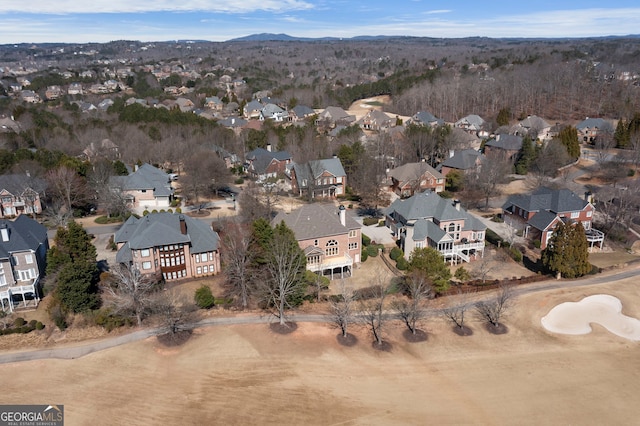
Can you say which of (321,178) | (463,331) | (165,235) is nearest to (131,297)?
(165,235)

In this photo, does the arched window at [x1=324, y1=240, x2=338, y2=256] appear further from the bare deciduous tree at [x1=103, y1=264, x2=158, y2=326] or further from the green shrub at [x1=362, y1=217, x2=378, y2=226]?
the bare deciduous tree at [x1=103, y1=264, x2=158, y2=326]

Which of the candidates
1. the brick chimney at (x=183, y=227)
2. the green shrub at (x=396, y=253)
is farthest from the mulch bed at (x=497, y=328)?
the brick chimney at (x=183, y=227)

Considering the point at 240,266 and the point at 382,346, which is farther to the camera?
the point at 240,266

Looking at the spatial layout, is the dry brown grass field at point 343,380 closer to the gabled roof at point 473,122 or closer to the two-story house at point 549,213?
the two-story house at point 549,213

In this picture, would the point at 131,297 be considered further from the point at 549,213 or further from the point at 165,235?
the point at 549,213

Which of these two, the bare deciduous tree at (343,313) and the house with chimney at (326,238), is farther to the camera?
the house with chimney at (326,238)
